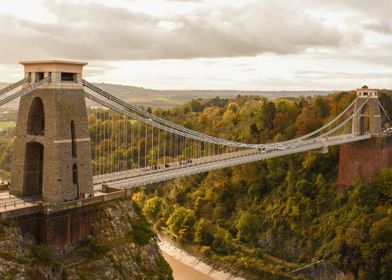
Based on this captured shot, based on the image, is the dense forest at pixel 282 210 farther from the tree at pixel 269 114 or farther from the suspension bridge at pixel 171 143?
the suspension bridge at pixel 171 143

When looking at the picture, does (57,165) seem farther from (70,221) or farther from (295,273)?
(295,273)

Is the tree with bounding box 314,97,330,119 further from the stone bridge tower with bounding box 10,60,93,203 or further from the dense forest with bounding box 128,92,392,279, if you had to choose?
the stone bridge tower with bounding box 10,60,93,203

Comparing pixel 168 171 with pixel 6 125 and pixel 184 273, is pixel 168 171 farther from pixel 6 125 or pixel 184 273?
pixel 6 125

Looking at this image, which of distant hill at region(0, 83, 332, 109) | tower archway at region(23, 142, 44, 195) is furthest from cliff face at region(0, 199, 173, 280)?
distant hill at region(0, 83, 332, 109)

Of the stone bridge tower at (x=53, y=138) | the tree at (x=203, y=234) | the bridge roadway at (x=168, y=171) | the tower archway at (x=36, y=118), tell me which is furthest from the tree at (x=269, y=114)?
the tower archway at (x=36, y=118)

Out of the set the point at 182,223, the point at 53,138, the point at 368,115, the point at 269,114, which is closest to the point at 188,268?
the point at 182,223

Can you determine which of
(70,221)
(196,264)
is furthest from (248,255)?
(70,221)
